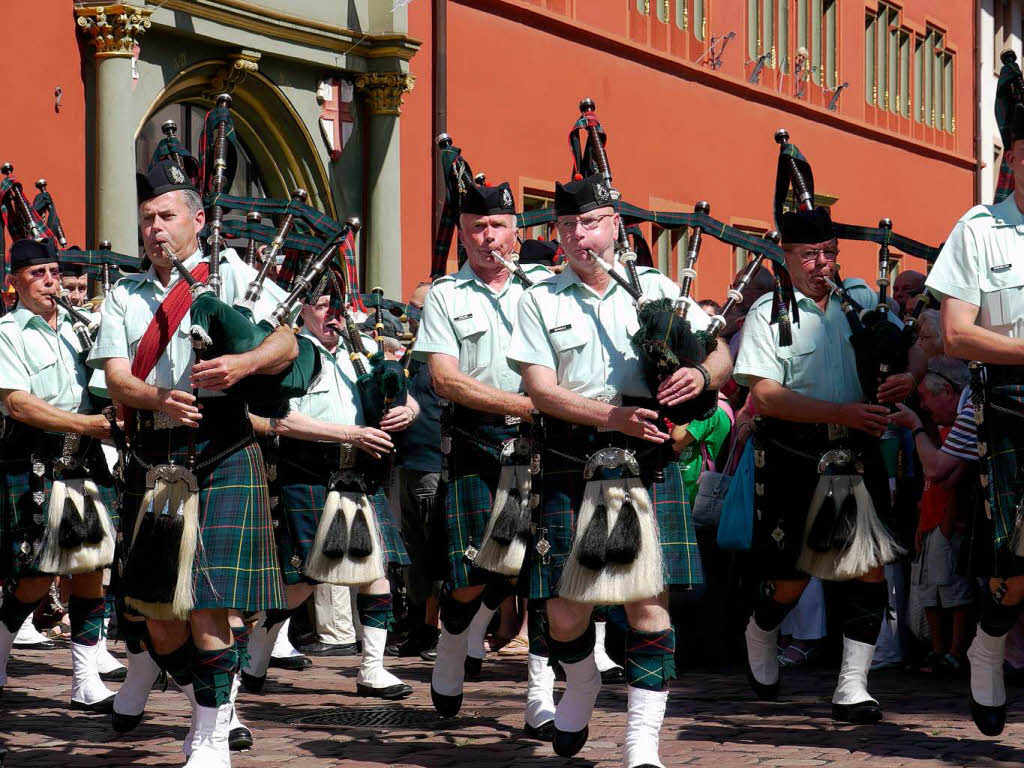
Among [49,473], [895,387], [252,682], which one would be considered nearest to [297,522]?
[252,682]

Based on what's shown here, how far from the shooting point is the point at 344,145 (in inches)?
666

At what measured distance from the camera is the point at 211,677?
18.9 feet

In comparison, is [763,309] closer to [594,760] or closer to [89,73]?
[594,760]

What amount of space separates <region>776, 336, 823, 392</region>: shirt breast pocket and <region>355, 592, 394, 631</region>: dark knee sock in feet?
7.03

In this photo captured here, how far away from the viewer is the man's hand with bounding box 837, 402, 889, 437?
6789 mm

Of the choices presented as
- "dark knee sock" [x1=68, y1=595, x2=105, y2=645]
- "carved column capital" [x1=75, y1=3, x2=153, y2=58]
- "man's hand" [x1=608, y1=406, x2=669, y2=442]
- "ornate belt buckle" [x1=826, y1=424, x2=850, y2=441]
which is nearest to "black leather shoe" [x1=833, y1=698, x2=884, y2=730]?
"ornate belt buckle" [x1=826, y1=424, x2=850, y2=441]

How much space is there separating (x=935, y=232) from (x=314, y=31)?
60.2ft

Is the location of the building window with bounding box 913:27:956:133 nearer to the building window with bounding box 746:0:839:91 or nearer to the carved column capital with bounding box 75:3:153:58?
the building window with bounding box 746:0:839:91

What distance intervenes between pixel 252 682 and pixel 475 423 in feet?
5.76

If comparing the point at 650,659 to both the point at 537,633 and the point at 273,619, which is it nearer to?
the point at 537,633

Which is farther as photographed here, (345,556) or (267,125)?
(267,125)

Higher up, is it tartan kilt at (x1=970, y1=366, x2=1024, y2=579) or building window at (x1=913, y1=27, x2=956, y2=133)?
building window at (x1=913, y1=27, x2=956, y2=133)

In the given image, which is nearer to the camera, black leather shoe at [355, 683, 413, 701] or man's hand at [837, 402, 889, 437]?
man's hand at [837, 402, 889, 437]

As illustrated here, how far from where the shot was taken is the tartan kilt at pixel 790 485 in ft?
22.8
